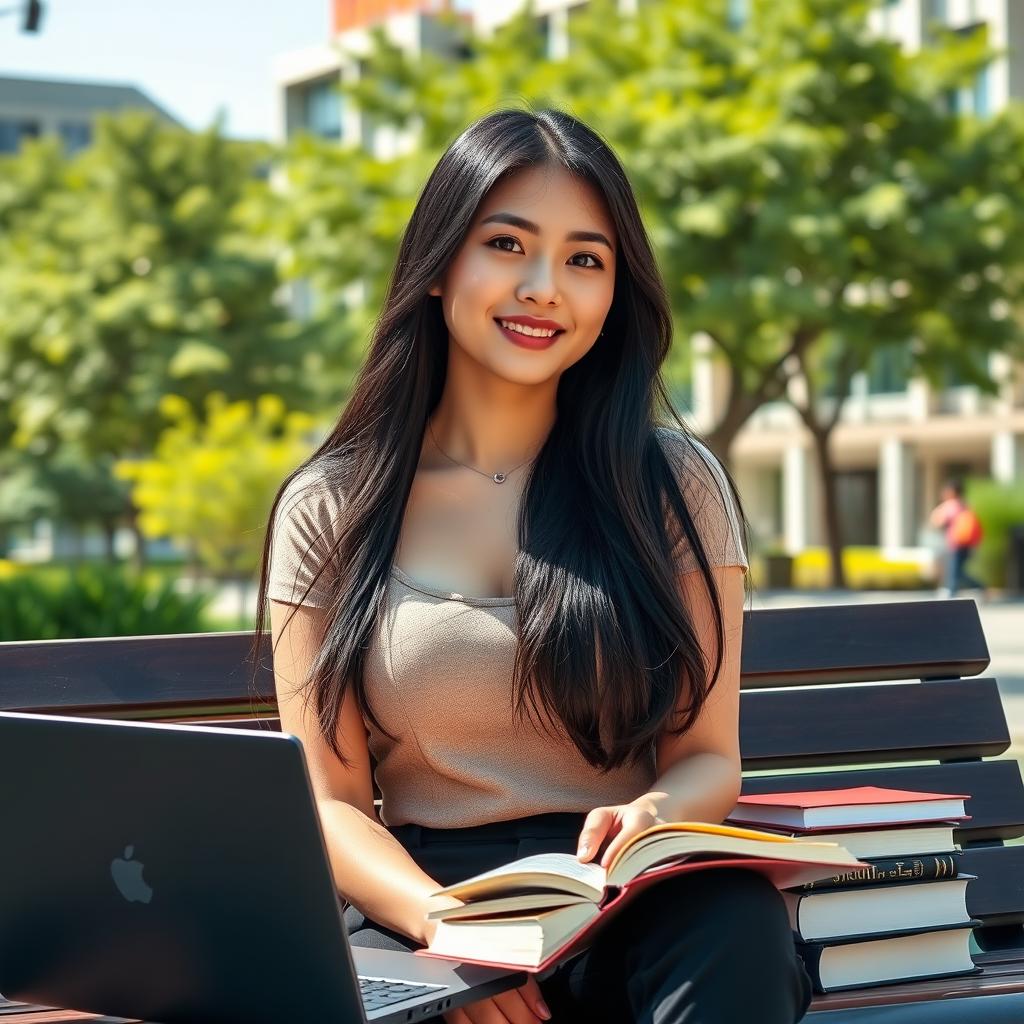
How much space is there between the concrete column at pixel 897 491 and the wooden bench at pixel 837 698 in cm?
3872

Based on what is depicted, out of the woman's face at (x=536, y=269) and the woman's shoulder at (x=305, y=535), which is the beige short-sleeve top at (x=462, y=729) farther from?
the woman's face at (x=536, y=269)

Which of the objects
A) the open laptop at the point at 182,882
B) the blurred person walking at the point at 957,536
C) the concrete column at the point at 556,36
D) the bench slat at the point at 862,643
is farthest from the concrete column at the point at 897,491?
the open laptop at the point at 182,882

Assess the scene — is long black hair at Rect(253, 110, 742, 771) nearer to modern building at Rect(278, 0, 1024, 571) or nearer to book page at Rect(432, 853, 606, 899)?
book page at Rect(432, 853, 606, 899)

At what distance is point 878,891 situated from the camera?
254cm

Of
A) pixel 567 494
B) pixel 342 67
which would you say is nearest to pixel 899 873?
pixel 567 494

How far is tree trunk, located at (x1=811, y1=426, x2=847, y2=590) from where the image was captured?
26.2 m

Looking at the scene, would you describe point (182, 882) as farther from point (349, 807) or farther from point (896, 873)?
point (896, 873)

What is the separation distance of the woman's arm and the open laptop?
9.2 inches

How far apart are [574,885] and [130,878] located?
0.51m

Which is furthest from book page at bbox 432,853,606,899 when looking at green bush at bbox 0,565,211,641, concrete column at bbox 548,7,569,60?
concrete column at bbox 548,7,569,60

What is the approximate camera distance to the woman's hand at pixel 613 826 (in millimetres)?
2146

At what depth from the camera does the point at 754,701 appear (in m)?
3.19

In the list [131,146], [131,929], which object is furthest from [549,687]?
[131,146]

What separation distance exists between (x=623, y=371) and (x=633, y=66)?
740 inches
